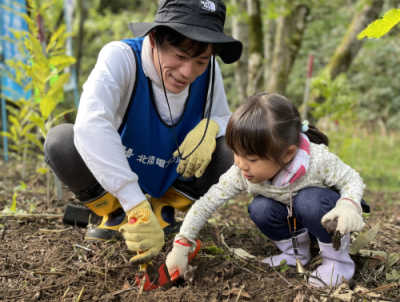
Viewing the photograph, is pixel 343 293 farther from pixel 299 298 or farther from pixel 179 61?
pixel 179 61

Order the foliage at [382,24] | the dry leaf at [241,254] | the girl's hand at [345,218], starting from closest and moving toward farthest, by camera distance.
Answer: the foliage at [382,24] → the girl's hand at [345,218] → the dry leaf at [241,254]

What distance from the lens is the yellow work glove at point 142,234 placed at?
1.34 meters

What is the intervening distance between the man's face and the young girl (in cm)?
32

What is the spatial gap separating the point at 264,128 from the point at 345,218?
0.43m

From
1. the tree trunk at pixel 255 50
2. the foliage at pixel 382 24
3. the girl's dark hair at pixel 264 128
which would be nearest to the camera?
the foliage at pixel 382 24

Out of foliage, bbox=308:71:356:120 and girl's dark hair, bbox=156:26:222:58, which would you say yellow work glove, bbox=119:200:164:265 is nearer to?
girl's dark hair, bbox=156:26:222:58

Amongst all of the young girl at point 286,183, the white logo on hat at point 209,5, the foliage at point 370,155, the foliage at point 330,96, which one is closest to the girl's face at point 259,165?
the young girl at point 286,183

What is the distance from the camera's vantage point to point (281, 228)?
162 cm

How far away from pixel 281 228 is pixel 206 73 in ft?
3.05

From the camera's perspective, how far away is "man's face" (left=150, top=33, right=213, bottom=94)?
154 centimetres

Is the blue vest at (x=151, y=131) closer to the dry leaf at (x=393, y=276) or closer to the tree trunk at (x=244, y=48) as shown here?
the dry leaf at (x=393, y=276)

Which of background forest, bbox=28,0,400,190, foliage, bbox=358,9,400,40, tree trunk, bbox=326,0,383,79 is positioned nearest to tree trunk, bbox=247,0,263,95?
background forest, bbox=28,0,400,190

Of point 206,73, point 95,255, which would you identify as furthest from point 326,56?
point 95,255

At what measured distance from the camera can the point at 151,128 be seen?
185 centimetres
